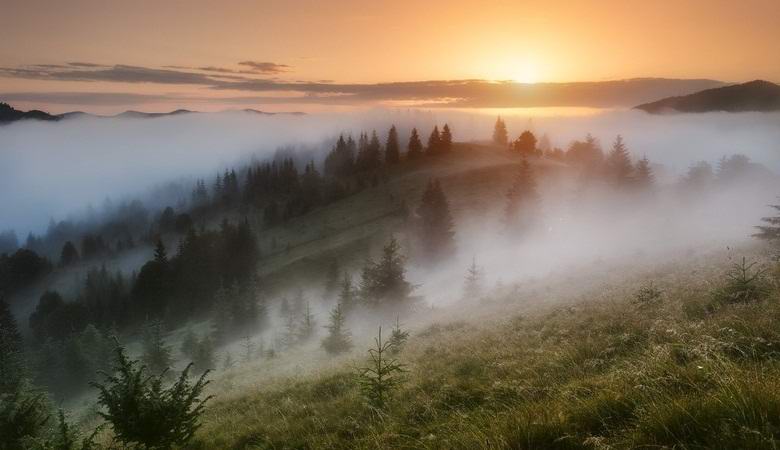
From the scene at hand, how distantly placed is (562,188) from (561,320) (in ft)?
344

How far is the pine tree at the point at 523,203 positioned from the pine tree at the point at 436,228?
10.4m

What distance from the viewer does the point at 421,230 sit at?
250 ft

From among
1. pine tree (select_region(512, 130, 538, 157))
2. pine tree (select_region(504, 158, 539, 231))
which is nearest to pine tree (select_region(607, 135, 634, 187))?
pine tree (select_region(504, 158, 539, 231))

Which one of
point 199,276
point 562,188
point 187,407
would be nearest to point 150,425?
point 187,407

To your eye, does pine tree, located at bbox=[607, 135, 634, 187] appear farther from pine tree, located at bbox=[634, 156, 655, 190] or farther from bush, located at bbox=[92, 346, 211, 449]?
bush, located at bbox=[92, 346, 211, 449]

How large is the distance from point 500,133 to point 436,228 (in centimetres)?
11718

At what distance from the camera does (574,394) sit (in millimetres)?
5309

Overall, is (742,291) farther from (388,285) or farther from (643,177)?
(643,177)

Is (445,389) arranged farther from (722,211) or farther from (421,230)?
(722,211)

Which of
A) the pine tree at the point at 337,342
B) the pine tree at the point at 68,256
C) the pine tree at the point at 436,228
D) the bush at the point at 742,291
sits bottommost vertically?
the pine tree at the point at 68,256

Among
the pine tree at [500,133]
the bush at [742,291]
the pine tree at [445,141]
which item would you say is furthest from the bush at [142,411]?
the pine tree at [500,133]

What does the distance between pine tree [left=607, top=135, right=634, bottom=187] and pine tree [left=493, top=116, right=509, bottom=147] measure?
108138 millimetres

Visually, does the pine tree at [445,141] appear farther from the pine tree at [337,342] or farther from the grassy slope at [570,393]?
the grassy slope at [570,393]

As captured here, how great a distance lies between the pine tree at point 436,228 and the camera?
73625 millimetres
